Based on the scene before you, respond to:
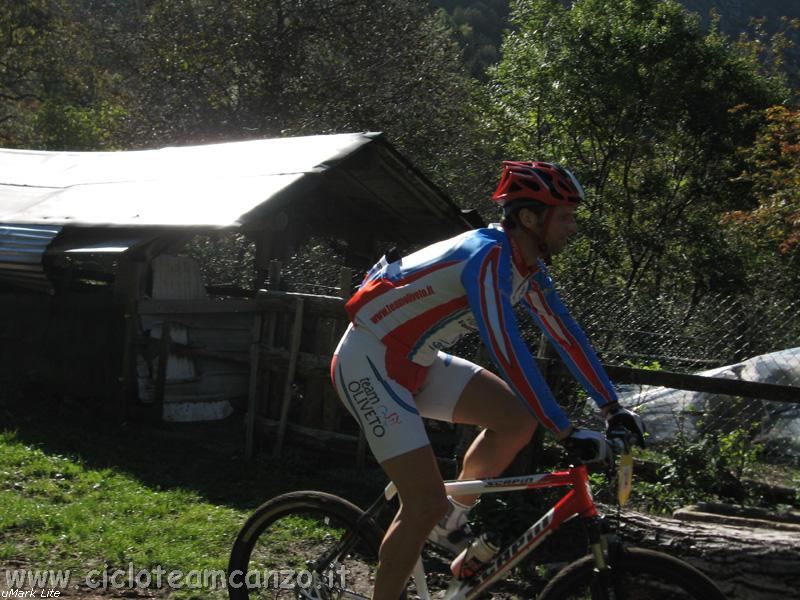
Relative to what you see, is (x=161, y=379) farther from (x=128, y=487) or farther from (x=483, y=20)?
(x=483, y=20)

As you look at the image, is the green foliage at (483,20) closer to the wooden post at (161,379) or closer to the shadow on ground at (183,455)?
the wooden post at (161,379)

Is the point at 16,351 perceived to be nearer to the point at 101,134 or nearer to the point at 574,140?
the point at 574,140

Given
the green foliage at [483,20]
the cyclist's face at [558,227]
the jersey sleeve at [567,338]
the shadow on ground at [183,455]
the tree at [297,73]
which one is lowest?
the shadow on ground at [183,455]

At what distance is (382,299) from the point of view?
369cm

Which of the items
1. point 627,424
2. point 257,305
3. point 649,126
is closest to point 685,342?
point 257,305

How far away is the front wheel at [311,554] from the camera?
3975 millimetres

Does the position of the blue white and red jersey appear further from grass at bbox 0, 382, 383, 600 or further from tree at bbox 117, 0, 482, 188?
tree at bbox 117, 0, 482, 188

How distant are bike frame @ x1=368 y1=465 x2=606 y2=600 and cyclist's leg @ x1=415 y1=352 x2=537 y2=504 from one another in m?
0.13

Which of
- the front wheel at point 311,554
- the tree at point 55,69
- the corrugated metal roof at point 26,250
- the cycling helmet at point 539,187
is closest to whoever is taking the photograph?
the cycling helmet at point 539,187

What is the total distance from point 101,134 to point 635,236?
1409cm

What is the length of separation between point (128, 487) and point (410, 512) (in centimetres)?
413

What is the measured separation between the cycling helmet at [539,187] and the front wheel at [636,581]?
130cm

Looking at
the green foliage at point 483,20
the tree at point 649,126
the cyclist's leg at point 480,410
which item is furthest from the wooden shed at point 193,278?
the green foliage at point 483,20

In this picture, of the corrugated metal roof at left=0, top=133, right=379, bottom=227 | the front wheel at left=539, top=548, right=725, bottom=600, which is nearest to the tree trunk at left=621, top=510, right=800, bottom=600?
the front wheel at left=539, top=548, right=725, bottom=600
